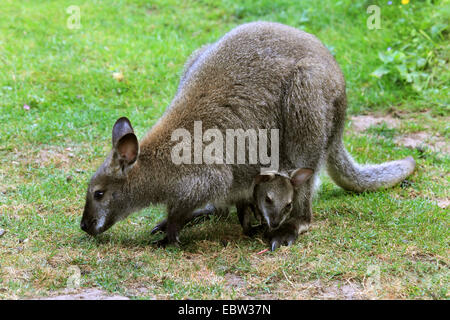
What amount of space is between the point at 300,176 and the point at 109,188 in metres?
1.63

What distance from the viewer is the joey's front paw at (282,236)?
198 inches

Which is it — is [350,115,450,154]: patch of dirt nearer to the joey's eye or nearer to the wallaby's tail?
the wallaby's tail

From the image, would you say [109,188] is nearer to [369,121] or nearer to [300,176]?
[300,176]

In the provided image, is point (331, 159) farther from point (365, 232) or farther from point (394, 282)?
point (394, 282)

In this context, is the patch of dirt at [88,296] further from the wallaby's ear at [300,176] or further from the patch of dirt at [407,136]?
the patch of dirt at [407,136]

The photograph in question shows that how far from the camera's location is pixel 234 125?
5.05m

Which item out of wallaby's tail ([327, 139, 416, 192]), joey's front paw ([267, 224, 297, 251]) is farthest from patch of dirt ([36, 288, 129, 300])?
wallaby's tail ([327, 139, 416, 192])

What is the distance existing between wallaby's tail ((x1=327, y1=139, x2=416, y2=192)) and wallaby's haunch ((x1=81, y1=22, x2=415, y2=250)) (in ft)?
1.01

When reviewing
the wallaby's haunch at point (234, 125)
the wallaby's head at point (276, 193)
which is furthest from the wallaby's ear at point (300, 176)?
the wallaby's haunch at point (234, 125)

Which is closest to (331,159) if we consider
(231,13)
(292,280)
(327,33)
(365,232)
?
(365,232)

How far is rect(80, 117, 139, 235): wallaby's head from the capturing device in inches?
189

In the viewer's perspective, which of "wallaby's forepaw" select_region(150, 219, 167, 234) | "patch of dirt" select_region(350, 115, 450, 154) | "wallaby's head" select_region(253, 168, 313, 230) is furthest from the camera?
"patch of dirt" select_region(350, 115, 450, 154)

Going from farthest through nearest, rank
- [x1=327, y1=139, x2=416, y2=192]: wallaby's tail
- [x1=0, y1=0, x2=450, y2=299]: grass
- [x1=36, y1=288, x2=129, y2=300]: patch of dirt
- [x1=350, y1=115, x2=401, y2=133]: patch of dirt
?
1. [x1=350, y1=115, x2=401, y2=133]: patch of dirt
2. [x1=327, y1=139, x2=416, y2=192]: wallaby's tail
3. [x1=0, y1=0, x2=450, y2=299]: grass
4. [x1=36, y1=288, x2=129, y2=300]: patch of dirt

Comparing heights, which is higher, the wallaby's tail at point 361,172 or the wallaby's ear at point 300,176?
the wallaby's ear at point 300,176
